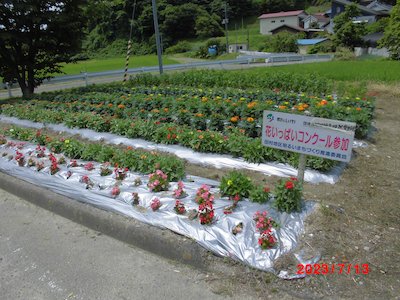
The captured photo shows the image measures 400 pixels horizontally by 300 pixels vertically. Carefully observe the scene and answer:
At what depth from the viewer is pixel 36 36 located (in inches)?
509

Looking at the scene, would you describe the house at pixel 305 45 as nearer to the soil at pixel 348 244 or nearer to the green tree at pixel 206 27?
the green tree at pixel 206 27

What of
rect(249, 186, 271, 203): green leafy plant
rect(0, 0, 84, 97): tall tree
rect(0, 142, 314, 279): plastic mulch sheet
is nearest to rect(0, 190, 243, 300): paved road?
rect(0, 142, 314, 279): plastic mulch sheet

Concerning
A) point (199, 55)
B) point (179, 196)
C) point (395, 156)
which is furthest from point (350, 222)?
point (199, 55)

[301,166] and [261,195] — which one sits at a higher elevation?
[301,166]

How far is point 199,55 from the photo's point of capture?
5253 cm

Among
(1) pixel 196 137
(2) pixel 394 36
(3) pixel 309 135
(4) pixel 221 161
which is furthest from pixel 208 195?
(2) pixel 394 36

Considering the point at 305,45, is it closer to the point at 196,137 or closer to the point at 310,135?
the point at 196,137

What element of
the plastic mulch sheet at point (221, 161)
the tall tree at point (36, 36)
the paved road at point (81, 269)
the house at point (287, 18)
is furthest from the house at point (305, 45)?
the paved road at point (81, 269)

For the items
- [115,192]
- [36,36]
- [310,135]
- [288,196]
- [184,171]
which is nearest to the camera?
[310,135]

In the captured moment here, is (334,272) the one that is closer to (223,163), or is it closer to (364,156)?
(223,163)

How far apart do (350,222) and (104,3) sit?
1412 centimetres

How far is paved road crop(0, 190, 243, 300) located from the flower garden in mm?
370

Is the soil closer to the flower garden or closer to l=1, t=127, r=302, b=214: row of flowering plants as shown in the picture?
the flower garden

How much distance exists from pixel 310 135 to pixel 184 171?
5.93 feet
